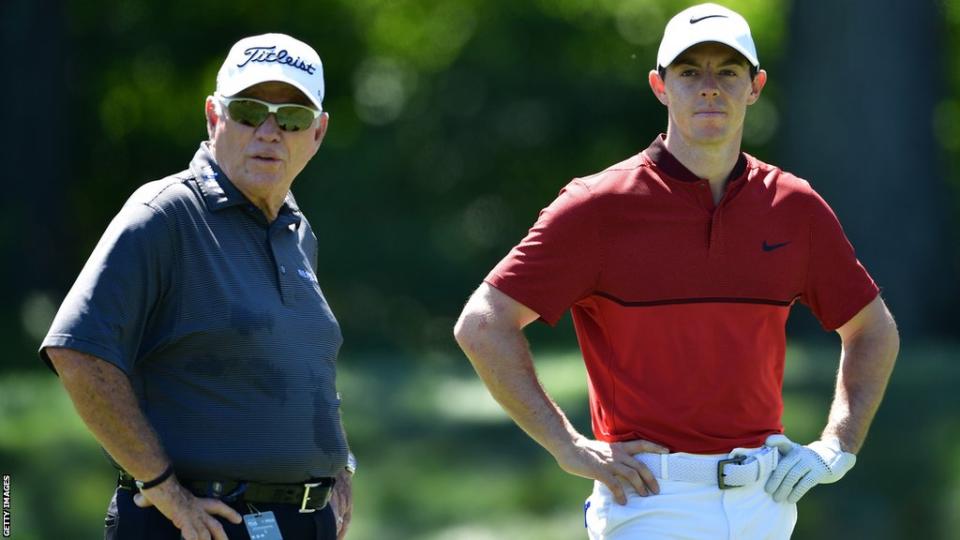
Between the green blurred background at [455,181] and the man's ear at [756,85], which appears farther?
the green blurred background at [455,181]

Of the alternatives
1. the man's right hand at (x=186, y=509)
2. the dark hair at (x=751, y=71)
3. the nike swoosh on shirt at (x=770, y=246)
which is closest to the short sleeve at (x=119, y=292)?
the man's right hand at (x=186, y=509)

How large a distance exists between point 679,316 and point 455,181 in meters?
14.9

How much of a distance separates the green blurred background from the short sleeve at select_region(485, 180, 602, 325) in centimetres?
473

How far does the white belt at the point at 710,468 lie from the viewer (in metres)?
4.09

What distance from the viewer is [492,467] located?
31.6 ft

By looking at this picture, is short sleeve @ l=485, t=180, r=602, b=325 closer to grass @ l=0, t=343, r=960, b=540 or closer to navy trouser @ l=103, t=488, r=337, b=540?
navy trouser @ l=103, t=488, r=337, b=540

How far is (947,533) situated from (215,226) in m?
5.69

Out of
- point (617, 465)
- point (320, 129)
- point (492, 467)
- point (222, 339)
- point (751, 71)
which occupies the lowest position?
point (492, 467)

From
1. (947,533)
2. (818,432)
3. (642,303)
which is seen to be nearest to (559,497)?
(818,432)

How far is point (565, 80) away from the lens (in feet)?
61.9

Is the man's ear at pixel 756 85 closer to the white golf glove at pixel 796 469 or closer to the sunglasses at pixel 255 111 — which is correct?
the white golf glove at pixel 796 469

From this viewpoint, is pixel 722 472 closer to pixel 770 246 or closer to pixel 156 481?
pixel 770 246

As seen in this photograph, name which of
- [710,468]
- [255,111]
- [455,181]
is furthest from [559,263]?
[455,181]

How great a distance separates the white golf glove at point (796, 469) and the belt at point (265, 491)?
1.18m
